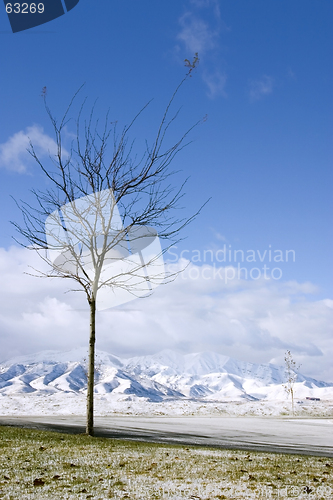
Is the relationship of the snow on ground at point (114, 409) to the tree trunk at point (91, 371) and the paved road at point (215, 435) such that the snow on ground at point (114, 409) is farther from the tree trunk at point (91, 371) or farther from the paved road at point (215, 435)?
the tree trunk at point (91, 371)

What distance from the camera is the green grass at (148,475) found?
536 centimetres

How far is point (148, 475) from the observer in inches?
253

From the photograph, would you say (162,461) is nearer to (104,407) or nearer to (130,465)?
(130,465)

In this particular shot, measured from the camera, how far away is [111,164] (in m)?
14.1

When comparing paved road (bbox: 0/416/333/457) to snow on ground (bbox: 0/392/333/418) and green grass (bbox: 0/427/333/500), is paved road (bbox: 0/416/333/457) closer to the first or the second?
green grass (bbox: 0/427/333/500)

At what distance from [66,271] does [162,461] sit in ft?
26.8

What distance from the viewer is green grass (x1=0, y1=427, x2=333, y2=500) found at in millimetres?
5363

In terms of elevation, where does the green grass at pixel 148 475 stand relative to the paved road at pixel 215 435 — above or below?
above

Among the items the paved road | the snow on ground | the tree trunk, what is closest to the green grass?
the tree trunk

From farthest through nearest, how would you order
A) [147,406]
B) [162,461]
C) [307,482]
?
[147,406]
[162,461]
[307,482]

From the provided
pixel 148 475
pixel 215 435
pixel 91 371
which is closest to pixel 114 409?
pixel 215 435

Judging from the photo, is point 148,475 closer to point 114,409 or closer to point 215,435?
point 215,435

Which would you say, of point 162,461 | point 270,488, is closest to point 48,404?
point 162,461

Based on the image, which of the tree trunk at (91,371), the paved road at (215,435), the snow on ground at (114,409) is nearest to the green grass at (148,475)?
the tree trunk at (91,371)
